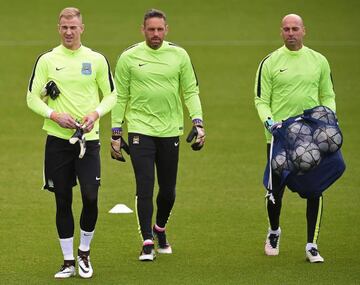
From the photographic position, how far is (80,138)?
11.9m

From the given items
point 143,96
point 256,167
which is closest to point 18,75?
point 256,167

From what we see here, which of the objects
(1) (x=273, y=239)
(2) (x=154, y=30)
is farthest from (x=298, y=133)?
(2) (x=154, y=30)

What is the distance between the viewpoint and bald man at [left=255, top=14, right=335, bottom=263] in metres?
13.0

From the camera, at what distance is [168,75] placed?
13.2 metres

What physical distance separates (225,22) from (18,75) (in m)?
6.83

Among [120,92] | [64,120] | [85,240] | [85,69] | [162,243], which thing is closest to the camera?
[64,120]

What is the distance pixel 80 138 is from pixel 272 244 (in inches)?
106

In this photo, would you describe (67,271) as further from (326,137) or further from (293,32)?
(293,32)

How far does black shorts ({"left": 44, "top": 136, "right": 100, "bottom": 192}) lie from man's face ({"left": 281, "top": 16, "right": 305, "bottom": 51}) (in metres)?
2.32

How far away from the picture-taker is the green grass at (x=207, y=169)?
12828 millimetres

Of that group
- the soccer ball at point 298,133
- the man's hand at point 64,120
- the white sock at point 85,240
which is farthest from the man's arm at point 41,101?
the soccer ball at point 298,133

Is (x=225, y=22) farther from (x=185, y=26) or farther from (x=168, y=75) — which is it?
(x=168, y=75)

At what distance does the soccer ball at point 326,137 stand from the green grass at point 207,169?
4.02ft

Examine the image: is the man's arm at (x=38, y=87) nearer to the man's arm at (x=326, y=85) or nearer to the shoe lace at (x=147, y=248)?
the shoe lace at (x=147, y=248)
